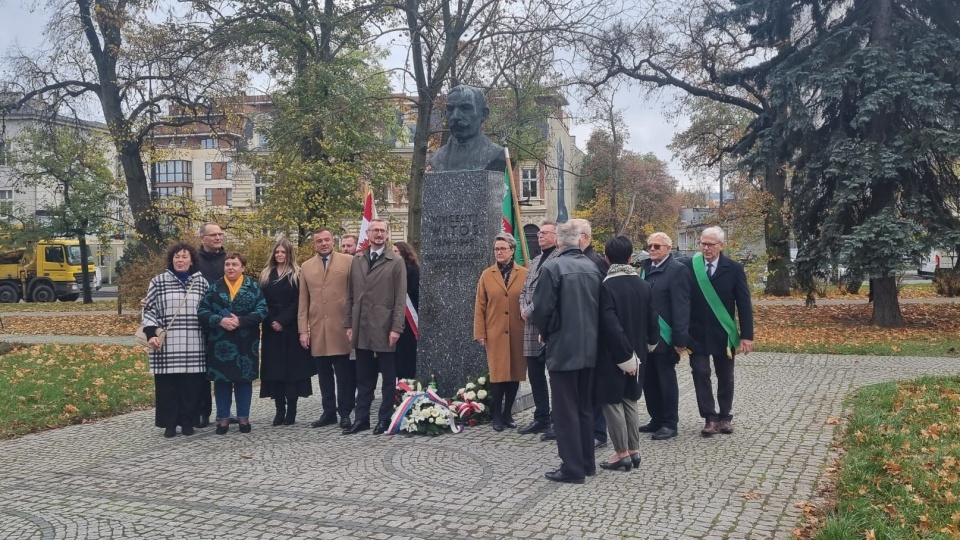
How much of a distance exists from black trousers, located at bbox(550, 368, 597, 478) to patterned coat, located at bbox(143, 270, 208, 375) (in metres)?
3.74

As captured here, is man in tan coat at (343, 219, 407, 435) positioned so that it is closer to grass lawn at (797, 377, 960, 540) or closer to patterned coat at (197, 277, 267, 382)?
patterned coat at (197, 277, 267, 382)

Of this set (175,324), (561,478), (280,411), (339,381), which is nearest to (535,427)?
(561,478)

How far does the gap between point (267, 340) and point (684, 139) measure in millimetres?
28216

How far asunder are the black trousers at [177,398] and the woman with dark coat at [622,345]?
406 centimetres

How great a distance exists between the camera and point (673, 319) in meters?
7.34

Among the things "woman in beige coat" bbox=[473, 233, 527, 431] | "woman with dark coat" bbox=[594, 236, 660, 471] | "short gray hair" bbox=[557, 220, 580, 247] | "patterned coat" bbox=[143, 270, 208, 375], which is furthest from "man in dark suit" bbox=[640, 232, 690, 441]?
"patterned coat" bbox=[143, 270, 208, 375]

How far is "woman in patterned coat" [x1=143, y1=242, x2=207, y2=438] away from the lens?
25.6 feet

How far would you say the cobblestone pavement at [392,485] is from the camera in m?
4.93

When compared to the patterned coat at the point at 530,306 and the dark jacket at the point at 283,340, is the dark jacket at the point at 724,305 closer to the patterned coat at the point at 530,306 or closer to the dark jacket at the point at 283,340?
the patterned coat at the point at 530,306

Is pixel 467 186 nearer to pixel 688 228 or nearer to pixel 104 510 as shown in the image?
pixel 104 510

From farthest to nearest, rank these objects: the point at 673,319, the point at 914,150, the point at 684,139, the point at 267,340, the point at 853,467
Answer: the point at 684,139 → the point at 914,150 → the point at 267,340 → the point at 673,319 → the point at 853,467

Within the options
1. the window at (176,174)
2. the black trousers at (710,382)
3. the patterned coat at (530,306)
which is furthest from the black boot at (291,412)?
the window at (176,174)

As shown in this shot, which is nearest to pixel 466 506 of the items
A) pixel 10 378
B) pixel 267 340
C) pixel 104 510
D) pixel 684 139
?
pixel 104 510

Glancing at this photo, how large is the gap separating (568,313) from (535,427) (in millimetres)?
2150
